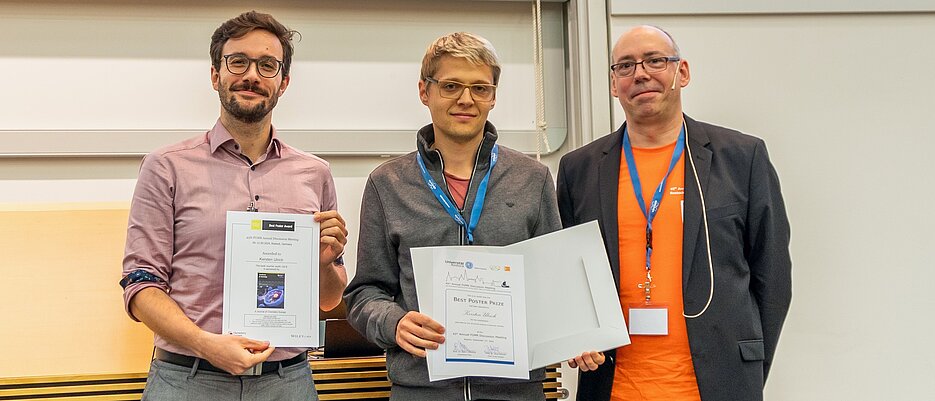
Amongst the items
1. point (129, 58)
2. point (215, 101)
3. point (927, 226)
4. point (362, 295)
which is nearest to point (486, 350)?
point (362, 295)

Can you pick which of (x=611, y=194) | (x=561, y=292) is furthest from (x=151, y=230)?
(x=611, y=194)

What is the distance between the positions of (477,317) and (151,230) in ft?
2.69

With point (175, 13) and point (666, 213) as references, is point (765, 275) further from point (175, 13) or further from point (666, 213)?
point (175, 13)

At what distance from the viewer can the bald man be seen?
7.08 feet

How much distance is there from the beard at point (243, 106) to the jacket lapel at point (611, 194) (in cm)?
97

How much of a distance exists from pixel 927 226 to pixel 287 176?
2946mm

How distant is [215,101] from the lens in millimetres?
3303

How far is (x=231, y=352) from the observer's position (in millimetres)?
1800

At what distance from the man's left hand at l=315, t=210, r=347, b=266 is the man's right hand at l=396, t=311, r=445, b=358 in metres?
0.31

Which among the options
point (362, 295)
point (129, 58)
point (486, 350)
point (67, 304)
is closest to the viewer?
point (486, 350)

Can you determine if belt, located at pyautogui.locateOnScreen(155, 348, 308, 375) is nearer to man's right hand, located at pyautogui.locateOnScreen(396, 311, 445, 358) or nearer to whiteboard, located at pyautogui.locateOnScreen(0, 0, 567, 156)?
man's right hand, located at pyautogui.locateOnScreen(396, 311, 445, 358)

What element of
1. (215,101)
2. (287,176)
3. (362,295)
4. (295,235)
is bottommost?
(362,295)

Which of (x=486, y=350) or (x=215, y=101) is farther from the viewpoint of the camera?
(x=215, y=101)

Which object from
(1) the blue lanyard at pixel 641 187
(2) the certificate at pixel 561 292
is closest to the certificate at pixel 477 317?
(2) the certificate at pixel 561 292
